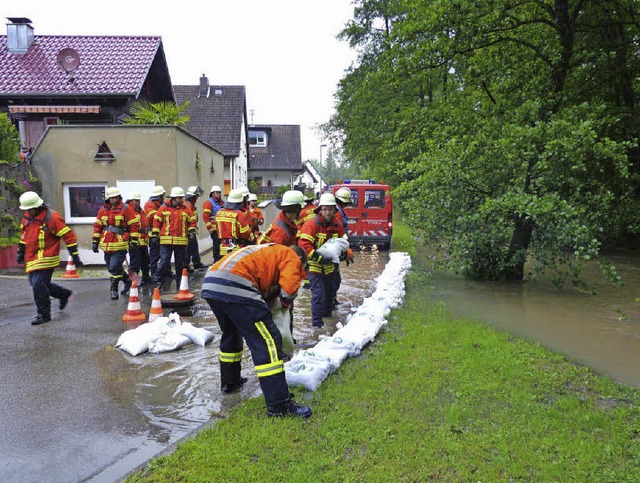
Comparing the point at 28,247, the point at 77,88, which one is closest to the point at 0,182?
the point at 28,247

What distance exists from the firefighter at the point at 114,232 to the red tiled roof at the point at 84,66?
8.87 m

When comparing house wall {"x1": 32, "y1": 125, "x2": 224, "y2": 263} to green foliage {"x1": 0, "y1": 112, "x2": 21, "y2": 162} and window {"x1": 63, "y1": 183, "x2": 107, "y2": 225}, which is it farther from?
green foliage {"x1": 0, "y1": 112, "x2": 21, "y2": 162}

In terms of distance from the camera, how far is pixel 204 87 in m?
34.0

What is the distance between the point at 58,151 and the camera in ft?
38.9

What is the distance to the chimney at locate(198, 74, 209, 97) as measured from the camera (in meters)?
33.7

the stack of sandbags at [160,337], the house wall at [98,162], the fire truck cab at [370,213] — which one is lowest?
the stack of sandbags at [160,337]

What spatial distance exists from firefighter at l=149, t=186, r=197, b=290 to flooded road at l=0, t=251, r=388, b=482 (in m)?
2.17

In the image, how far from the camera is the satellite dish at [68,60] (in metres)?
17.1

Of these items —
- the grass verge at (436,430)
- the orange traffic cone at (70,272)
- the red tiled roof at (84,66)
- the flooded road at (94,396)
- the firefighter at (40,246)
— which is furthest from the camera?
the red tiled roof at (84,66)

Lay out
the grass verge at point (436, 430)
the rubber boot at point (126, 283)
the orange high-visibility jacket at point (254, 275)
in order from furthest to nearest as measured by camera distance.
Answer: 1. the rubber boot at point (126, 283)
2. the orange high-visibility jacket at point (254, 275)
3. the grass verge at point (436, 430)

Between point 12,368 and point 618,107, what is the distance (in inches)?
526

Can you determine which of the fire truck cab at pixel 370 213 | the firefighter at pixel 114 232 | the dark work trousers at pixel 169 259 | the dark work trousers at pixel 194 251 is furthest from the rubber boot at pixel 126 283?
the fire truck cab at pixel 370 213

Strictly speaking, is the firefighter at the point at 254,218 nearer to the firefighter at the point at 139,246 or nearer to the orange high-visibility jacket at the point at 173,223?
the orange high-visibility jacket at the point at 173,223

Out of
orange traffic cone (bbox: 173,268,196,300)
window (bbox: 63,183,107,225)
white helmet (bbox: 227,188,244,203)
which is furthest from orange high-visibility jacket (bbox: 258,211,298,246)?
window (bbox: 63,183,107,225)
